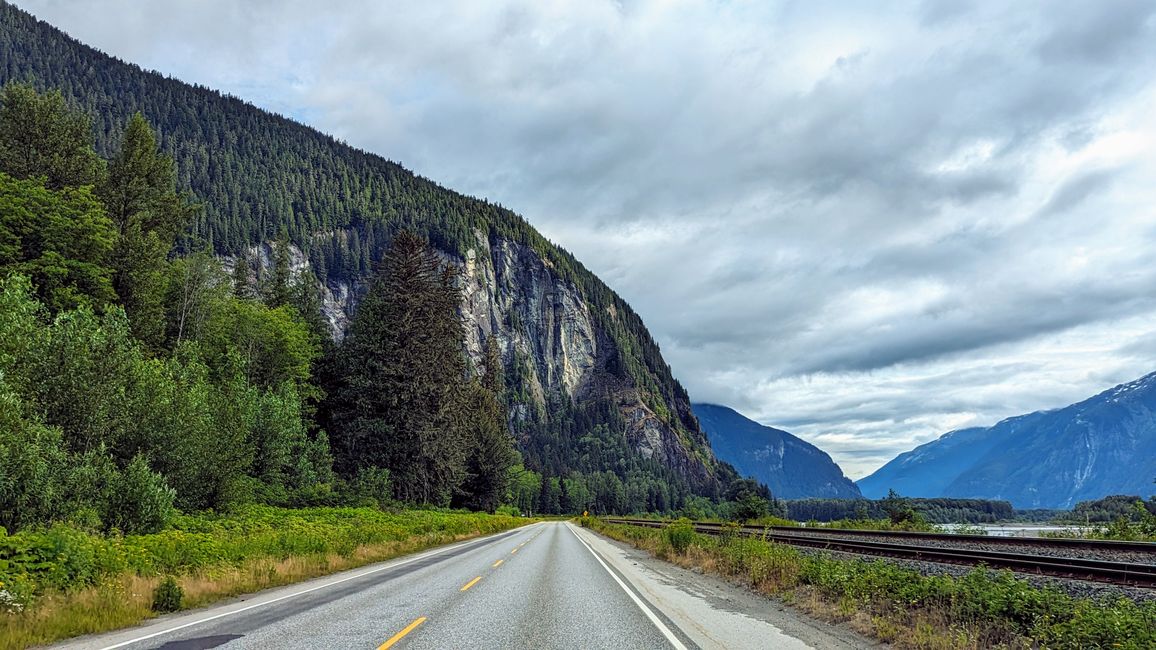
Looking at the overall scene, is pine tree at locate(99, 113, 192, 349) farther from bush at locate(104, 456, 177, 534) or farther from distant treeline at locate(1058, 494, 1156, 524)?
distant treeline at locate(1058, 494, 1156, 524)

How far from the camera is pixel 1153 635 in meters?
7.11

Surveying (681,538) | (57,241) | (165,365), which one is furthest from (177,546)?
(57,241)

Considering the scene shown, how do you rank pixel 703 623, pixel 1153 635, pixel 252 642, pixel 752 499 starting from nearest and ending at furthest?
pixel 1153 635 < pixel 252 642 < pixel 703 623 < pixel 752 499

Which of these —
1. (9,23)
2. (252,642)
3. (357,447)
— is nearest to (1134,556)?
(252,642)

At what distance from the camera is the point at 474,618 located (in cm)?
1066

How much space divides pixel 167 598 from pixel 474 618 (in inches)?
268

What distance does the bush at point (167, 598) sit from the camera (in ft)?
40.2

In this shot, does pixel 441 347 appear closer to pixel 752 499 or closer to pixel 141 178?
pixel 141 178

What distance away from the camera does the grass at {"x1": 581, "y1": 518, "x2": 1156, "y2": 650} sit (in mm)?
7730

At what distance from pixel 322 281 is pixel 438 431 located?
154m

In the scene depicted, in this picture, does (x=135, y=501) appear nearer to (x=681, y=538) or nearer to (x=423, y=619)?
(x=423, y=619)

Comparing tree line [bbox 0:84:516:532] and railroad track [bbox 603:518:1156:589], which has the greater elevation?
tree line [bbox 0:84:516:532]

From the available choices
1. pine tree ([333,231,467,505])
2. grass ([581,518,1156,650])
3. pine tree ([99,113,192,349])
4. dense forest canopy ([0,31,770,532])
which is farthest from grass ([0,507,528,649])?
pine tree ([333,231,467,505])

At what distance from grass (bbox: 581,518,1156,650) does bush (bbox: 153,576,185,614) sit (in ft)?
42.9
